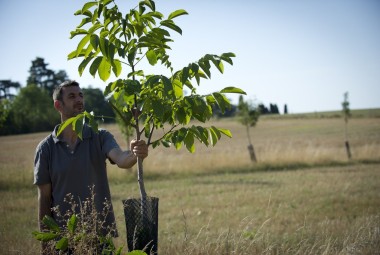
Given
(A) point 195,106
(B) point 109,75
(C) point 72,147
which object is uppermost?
(B) point 109,75

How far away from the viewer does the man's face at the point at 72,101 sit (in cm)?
331

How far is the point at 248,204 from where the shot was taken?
9500 mm

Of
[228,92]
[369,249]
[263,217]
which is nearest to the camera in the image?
[228,92]

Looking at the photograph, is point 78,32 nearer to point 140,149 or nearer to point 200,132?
point 140,149

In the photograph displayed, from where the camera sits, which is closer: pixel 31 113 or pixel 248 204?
pixel 248 204

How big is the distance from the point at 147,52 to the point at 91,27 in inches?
17.8

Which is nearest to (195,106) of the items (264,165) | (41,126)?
(264,165)

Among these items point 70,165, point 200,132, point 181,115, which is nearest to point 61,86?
point 70,165

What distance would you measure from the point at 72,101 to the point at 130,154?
849 millimetres

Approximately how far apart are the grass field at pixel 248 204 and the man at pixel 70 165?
586 millimetres

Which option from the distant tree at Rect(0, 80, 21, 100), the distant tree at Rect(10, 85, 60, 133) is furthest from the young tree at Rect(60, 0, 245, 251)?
the distant tree at Rect(0, 80, 21, 100)

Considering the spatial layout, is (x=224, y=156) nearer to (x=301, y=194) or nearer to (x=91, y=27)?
(x=301, y=194)

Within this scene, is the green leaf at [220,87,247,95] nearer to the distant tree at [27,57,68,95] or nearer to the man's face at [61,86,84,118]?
the man's face at [61,86,84,118]

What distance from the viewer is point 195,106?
2.59 meters
